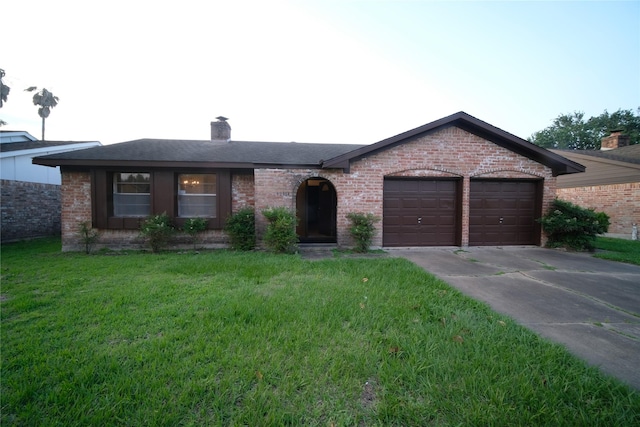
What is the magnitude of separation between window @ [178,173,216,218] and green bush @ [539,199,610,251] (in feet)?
35.3

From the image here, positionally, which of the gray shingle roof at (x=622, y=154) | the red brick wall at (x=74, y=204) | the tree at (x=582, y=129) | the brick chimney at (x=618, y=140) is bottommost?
the red brick wall at (x=74, y=204)

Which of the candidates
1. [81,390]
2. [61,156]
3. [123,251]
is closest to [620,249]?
[81,390]

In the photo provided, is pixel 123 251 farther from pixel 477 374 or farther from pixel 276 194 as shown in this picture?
pixel 477 374

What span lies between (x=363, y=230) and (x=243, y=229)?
3571 mm

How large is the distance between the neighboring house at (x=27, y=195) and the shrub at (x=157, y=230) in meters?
6.38

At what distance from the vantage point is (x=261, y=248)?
7914mm

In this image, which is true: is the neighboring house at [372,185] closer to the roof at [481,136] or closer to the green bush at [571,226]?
the roof at [481,136]

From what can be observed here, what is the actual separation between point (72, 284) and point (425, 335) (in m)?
5.78

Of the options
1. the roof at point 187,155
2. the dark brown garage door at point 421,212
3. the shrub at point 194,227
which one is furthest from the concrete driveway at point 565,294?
the shrub at point 194,227

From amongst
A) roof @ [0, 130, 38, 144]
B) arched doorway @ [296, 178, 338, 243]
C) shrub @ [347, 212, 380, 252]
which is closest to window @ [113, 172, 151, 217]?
arched doorway @ [296, 178, 338, 243]

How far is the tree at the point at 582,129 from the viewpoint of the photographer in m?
30.6

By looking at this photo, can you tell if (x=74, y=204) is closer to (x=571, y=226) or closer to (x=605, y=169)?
(x=571, y=226)

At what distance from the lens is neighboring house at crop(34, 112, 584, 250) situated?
26.1ft

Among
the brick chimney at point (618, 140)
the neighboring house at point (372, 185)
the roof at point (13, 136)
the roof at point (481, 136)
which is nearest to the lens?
the roof at point (481, 136)
